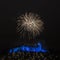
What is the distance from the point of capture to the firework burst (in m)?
7.01

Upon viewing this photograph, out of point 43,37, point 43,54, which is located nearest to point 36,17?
point 43,37

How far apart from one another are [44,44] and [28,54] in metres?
0.95

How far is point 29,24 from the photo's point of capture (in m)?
7.01

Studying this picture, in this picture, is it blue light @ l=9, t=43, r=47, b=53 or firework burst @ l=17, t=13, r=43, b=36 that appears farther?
blue light @ l=9, t=43, r=47, b=53

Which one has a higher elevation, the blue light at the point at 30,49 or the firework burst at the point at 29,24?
the firework burst at the point at 29,24

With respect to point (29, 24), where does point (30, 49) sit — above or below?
below

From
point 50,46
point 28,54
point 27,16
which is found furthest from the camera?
point 50,46

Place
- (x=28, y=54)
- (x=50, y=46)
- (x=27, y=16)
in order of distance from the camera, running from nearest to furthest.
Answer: (x=27, y=16) < (x=28, y=54) < (x=50, y=46)

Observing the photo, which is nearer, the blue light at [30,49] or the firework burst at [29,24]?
the firework burst at [29,24]

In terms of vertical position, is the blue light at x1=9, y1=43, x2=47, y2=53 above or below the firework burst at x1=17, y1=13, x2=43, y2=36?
below

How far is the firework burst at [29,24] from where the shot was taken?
701 cm

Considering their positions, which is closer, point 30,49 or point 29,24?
point 29,24

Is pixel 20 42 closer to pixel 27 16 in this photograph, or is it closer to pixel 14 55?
pixel 14 55

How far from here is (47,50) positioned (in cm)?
834
